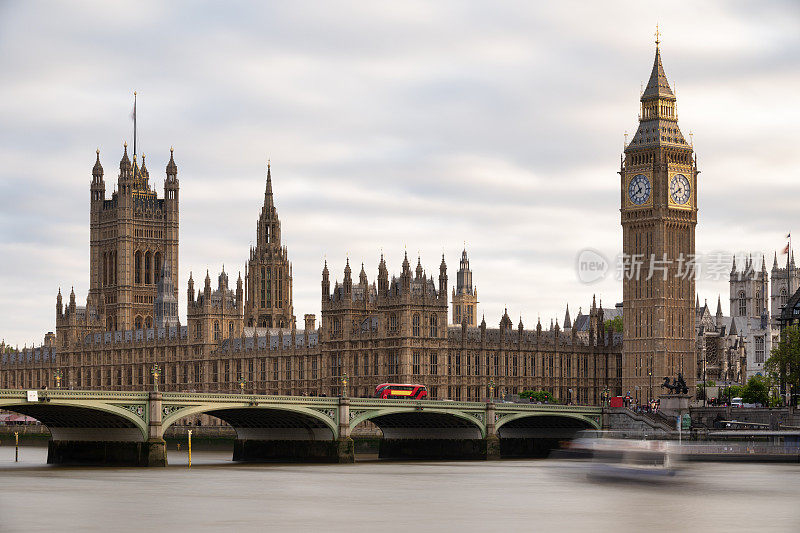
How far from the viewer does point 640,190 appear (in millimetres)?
145250

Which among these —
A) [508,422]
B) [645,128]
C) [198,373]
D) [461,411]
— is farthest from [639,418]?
[198,373]

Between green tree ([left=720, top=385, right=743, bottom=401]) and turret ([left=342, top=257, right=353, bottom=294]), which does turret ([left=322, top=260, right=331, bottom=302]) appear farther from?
green tree ([left=720, top=385, right=743, bottom=401])

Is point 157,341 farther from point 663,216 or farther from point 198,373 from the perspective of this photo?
point 663,216

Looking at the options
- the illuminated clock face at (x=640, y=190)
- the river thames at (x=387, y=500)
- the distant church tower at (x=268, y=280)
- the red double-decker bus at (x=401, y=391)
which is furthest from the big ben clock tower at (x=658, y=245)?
the distant church tower at (x=268, y=280)

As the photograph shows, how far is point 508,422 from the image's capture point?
383 feet

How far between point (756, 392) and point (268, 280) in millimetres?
70002

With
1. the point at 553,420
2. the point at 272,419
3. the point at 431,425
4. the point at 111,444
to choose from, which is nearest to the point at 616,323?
the point at 553,420

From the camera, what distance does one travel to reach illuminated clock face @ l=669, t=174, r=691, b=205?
5689 inches

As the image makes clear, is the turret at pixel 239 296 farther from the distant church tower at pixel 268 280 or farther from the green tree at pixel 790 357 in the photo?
the green tree at pixel 790 357

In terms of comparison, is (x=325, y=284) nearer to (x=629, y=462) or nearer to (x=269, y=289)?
(x=269, y=289)

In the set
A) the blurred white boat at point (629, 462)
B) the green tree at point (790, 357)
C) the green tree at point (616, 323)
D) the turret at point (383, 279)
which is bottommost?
Result: the blurred white boat at point (629, 462)

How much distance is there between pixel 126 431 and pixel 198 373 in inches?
3110

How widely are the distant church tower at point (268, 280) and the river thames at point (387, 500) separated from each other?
101394mm

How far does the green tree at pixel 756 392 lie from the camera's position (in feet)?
475
